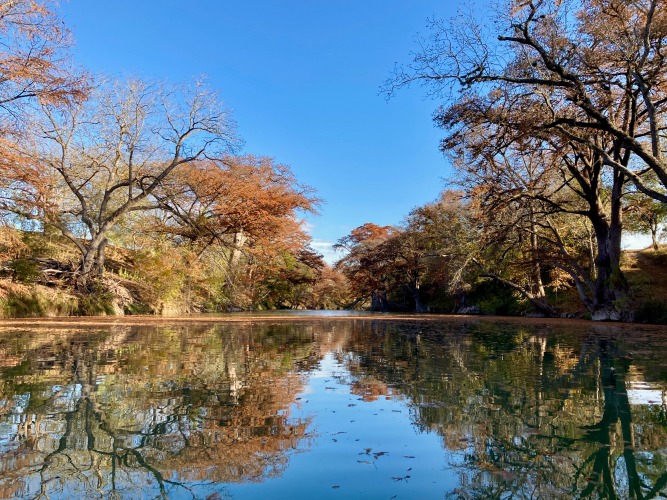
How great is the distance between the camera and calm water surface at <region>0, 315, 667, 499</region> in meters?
2.25

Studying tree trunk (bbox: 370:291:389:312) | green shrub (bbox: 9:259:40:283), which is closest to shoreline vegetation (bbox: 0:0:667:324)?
green shrub (bbox: 9:259:40:283)

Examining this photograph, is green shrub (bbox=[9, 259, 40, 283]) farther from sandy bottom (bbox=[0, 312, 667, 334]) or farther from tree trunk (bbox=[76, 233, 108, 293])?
sandy bottom (bbox=[0, 312, 667, 334])

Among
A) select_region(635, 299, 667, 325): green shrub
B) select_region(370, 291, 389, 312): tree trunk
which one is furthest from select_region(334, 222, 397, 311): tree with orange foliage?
select_region(635, 299, 667, 325): green shrub

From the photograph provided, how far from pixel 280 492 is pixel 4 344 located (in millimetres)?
7697

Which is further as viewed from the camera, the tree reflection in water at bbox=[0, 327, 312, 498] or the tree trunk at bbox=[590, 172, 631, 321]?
the tree trunk at bbox=[590, 172, 631, 321]

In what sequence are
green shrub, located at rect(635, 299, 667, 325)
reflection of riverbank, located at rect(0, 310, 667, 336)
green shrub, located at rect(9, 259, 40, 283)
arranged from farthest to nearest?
green shrub, located at rect(9, 259, 40, 283) < green shrub, located at rect(635, 299, 667, 325) < reflection of riverbank, located at rect(0, 310, 667, 336)

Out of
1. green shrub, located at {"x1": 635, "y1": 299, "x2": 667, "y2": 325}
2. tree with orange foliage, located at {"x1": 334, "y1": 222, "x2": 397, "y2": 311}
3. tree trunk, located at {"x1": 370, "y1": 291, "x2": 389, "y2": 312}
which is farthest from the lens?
tree trunk, located at {"x1": 370, "y1": 291, "x2": 389, "y2": 312}

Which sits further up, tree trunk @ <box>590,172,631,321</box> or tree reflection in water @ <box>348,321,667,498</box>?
tree trunk @ <box>590,172,631,321</box>

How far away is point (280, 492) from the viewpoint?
85.4 inches

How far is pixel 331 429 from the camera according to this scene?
10.5 ft

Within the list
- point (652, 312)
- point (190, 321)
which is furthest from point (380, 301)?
point (652, 312)

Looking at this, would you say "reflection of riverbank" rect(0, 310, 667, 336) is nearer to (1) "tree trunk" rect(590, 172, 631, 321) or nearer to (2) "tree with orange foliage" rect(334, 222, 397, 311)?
(1) "tree trunk" rect(590, 172, 631, 321)

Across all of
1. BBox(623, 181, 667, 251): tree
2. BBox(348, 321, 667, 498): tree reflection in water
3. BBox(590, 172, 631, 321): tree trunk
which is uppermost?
BBox(623, 181, 667, 251): tree

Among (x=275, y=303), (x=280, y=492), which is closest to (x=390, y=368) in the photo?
(x=280, y=492)
